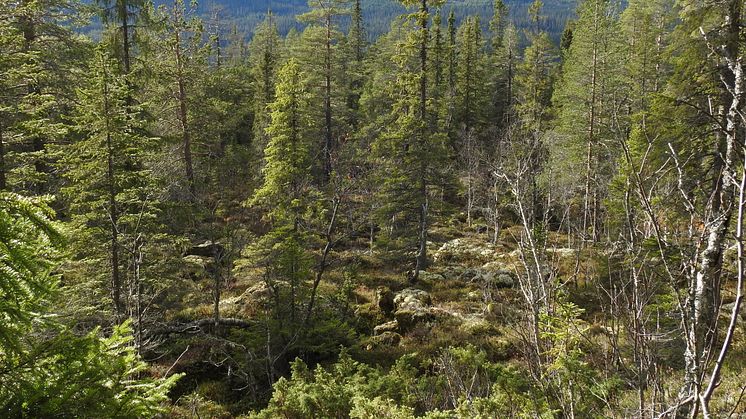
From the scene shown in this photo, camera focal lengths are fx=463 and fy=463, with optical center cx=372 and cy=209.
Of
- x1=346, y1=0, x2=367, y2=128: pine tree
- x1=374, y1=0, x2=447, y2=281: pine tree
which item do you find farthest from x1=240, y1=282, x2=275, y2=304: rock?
x1=346, y1=0, x2=367, y2=128: pine tree

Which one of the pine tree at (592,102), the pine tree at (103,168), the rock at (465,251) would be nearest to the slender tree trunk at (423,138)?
the rock at (465,251)

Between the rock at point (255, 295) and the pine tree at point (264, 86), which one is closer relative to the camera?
the rock at point (255, 295)

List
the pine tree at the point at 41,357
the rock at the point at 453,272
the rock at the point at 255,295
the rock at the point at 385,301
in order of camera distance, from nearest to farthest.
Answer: the pine tree at the point at 41,357 < the rock at the point at 255,295 < the rock at the point at 385,301 < the rock at the point at 453,272

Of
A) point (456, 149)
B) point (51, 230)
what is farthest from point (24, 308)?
point (456, 149)

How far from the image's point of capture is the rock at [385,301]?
706 inches

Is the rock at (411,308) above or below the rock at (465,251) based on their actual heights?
below

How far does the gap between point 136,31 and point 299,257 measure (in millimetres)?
11290

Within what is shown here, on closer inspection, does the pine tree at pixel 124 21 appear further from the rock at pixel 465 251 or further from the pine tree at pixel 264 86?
the rock at pixel 465 251

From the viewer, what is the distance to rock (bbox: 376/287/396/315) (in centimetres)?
1793

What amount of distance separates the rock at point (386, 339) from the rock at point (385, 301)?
6.77 feet

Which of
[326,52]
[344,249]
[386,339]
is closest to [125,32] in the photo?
[326,52]

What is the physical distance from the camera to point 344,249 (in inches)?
1047

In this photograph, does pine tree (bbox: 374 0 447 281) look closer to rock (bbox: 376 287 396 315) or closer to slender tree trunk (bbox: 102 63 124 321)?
rock (bbox: 376 287 396 315)

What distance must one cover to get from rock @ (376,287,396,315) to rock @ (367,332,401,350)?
6.77ft
